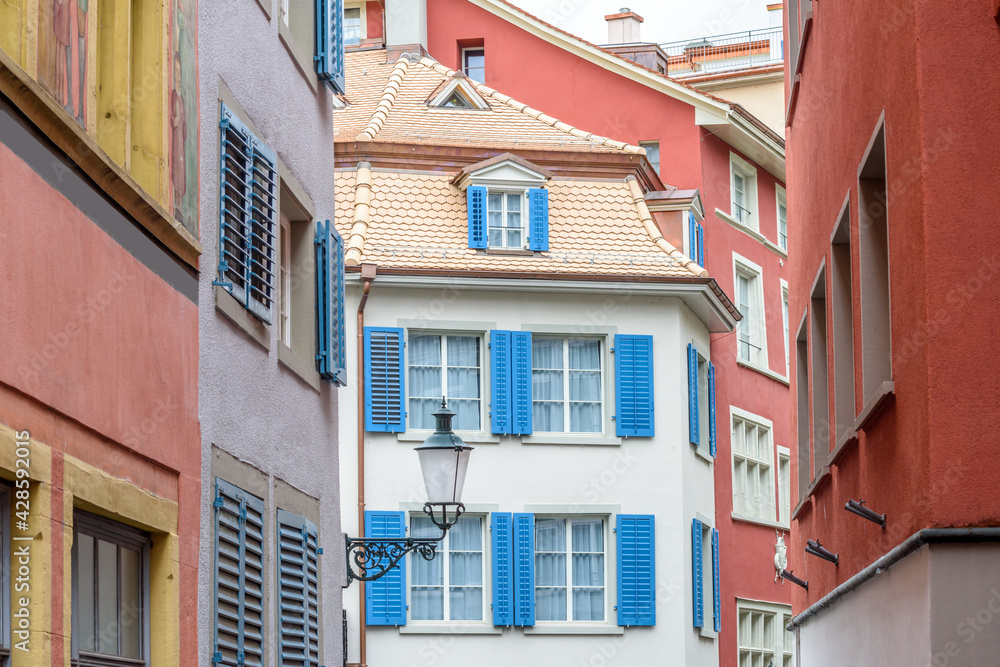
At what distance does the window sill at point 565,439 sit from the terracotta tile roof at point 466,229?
94.1 inches

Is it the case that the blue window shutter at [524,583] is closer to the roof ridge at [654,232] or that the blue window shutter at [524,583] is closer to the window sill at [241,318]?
the roof ridge at [654,232]

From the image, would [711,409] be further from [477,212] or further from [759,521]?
[477,212]

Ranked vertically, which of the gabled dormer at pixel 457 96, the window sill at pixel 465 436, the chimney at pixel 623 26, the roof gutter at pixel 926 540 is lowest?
the roof gutter at pixel 926 540

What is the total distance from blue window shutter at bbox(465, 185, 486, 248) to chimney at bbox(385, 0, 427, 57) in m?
6.57

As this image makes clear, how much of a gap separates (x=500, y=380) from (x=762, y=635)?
Answer: 8.45 meters

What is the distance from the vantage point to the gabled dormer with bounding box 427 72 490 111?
2816 centimetres

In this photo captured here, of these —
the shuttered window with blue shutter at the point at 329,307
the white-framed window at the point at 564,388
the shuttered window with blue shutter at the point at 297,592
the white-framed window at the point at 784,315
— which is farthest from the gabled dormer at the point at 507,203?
the shuttered window with blue shutter at the point at 297,592

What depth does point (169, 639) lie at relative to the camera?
25.7ft

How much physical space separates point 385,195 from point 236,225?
15469mm

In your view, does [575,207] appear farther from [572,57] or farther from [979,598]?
[979,598]

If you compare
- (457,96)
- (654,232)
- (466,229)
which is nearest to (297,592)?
(466,229)

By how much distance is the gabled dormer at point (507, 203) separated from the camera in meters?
25.0

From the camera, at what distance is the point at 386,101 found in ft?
90.8

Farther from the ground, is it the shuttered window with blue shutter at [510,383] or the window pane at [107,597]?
the shuttered window with blue shutter at [510,383]
